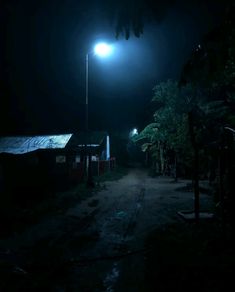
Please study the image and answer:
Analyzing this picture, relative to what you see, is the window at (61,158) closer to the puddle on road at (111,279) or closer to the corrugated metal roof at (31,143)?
the corrugated metal roof at (31,143)

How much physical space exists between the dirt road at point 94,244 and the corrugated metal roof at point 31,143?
19.1 ft

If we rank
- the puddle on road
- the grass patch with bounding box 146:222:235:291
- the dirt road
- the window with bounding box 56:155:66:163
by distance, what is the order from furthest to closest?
the window with bounding box 56:155:66:163, the dirt road, the puddle on road, the grass patch with bounding box 146:222:235:291

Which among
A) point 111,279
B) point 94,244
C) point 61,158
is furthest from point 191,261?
point 61,158

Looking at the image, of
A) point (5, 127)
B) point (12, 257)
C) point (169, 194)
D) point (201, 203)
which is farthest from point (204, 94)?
point (12, 257)

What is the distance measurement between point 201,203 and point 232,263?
1012cm

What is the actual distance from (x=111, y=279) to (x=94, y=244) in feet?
8.72

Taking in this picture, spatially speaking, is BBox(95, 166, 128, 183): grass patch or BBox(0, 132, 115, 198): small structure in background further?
BBox(95, 166, 128, 183): grass patch

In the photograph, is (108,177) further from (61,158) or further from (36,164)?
(36,164)

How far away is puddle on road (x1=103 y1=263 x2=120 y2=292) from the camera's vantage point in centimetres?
613

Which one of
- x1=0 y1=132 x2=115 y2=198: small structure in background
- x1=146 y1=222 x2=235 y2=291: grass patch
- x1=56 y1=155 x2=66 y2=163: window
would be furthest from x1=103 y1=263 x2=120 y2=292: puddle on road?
x1=56 y1=155 x2=66 y2=163: window

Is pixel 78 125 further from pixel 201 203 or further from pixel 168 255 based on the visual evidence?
pixel 168 255

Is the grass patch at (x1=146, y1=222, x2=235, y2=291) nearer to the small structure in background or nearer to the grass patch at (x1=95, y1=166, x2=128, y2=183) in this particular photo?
the small structure in background

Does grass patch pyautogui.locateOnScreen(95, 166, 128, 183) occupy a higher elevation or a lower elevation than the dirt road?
higher

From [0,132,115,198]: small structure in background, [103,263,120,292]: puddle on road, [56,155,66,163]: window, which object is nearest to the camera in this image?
[103,263,120,292]: puddle on road
